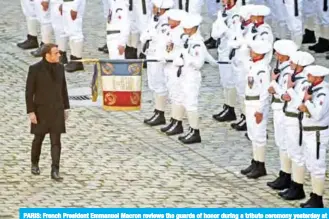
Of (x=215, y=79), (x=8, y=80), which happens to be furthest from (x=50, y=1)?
(x=215, y=79)

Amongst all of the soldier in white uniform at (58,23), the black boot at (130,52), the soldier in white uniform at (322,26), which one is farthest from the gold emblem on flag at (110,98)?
the soldier in white uniform at (322,26)

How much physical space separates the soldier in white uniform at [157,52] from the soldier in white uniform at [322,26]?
4.74m

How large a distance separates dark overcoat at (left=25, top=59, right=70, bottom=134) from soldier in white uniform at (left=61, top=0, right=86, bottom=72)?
19.7 feet

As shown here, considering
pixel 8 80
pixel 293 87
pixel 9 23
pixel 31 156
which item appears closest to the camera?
pixel 293 87

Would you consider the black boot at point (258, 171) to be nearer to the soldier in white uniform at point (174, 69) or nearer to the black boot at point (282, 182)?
the black boot at point (282, 182)

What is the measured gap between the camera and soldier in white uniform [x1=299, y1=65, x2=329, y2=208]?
48.7ft

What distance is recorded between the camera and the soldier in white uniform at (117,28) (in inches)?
830

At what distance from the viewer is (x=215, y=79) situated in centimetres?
2183

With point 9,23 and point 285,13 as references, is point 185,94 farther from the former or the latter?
point 9,23

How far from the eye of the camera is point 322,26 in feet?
75.7

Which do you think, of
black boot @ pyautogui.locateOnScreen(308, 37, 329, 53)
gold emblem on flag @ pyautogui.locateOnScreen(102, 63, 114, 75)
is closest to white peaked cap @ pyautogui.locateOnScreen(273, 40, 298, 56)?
gold emblem on flag @ pyautogui.locateOnScreen(102, 63, 114, 75)

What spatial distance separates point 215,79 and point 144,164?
512cm

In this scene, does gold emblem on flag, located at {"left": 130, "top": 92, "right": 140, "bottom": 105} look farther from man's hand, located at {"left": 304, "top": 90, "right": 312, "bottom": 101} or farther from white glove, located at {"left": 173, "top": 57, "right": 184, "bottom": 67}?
man's hand, located at {"left": 304, "top": 90, "right": 312, "bottom": 101}

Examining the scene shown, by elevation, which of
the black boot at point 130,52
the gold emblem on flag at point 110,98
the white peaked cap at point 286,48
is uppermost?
the white peaked cap at point 286,48
